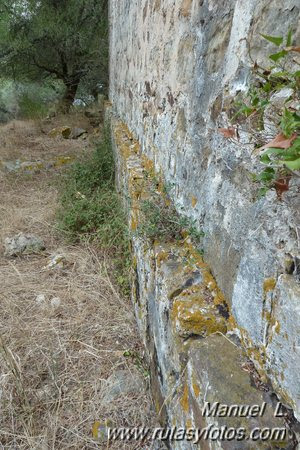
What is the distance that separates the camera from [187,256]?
4.76ft

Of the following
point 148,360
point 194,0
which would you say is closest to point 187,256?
point 148,360

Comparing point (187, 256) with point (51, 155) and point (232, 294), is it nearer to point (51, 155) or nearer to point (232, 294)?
point (232, 294)

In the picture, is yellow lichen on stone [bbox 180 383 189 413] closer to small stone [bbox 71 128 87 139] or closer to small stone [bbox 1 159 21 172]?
small stone [bbox 1 159 21 172]

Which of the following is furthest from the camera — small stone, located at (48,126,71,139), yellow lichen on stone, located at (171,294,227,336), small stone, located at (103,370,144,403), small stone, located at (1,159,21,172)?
small stone, located at (48,126,71,139)

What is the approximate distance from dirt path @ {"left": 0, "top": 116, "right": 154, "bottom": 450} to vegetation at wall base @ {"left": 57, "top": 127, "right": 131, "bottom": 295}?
0.39 feet

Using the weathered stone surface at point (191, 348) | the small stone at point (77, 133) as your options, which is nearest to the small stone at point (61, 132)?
the small stone at point (77, 133)

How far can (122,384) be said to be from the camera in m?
1.71

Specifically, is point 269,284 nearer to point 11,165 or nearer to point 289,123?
point 289,123

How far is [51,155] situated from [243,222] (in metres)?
5.64

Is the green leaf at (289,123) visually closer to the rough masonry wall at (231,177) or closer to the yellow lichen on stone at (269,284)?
→ the rough masonry wall at (231,177)

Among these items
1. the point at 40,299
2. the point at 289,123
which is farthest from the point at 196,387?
the point at 40,299

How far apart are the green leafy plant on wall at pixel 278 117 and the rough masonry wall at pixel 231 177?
2.7 inches

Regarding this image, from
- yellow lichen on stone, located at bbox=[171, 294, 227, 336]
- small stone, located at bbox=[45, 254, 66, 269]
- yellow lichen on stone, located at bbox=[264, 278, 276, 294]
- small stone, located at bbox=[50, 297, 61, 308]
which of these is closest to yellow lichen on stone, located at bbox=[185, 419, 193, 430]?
yellow lichen on stone, located at bbox=[171, 294, 227, 336]

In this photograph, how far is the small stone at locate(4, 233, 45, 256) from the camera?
120 inches
